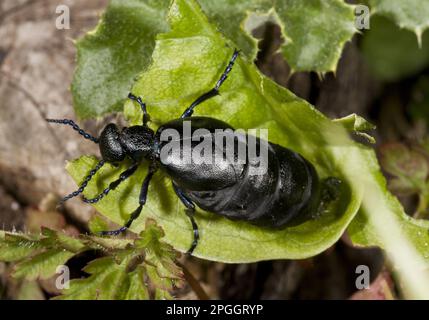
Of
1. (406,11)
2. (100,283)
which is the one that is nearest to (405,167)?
(406,11)

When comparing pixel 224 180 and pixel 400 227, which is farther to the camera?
pixel 400 227

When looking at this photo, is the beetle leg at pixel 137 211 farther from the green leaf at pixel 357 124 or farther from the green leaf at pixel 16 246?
the green leaf at pixel 357 124

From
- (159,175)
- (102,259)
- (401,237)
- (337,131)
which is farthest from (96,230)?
(401,237)

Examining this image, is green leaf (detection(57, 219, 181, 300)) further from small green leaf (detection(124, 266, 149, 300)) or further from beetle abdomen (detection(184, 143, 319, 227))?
beetle abdomen (detection(184, 143, 319, 227))

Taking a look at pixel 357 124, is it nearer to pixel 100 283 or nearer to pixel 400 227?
pixel 400 227

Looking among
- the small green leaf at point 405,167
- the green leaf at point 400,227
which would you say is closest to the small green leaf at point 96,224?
the green leaf at point 400,227

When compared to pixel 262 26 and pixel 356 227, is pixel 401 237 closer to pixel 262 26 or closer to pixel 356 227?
pixel 356 227
